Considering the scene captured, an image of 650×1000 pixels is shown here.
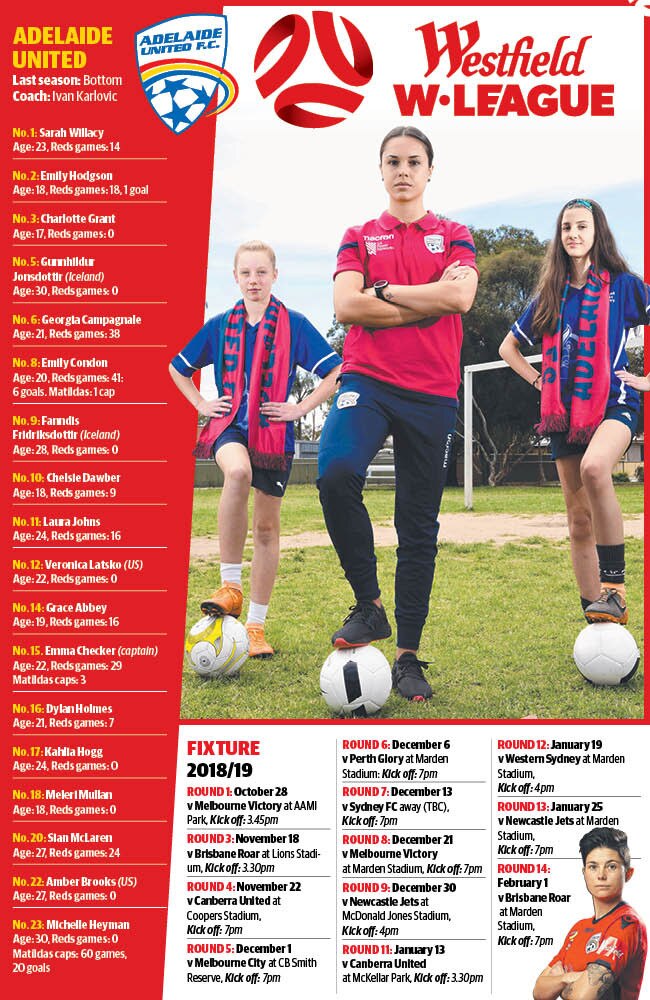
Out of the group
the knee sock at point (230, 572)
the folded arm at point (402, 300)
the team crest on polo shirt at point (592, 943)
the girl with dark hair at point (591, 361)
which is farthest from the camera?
the knee sock at point (230, 572)

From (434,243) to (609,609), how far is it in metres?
2.32

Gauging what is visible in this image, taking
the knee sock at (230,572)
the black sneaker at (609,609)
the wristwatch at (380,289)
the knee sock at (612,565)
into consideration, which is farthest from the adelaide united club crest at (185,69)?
the black sneaker at (609,609)

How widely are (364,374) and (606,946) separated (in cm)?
296

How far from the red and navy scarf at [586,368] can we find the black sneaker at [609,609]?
36.5 inches

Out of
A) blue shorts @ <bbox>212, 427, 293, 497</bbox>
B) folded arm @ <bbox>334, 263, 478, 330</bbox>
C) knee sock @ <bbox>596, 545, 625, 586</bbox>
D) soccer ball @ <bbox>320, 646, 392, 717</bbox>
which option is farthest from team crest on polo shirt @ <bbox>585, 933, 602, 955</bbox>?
folded arm @ <bbox>334, 263, 478, 330</bbox>

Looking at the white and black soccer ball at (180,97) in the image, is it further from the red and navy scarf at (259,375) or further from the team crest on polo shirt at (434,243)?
the team crest on polo shirt at (434,243)

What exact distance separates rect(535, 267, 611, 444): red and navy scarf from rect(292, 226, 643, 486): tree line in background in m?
0.26

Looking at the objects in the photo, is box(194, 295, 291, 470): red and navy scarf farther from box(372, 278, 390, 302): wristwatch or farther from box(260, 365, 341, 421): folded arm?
box(372, 278, 390, 302): wristwatch

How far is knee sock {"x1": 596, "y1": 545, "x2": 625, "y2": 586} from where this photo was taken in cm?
500

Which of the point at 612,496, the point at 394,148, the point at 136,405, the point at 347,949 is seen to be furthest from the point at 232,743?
the point at 394,148

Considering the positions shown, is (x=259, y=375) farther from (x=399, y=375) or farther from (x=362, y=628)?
(x=362, y=628)

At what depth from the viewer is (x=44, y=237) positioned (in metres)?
4.34

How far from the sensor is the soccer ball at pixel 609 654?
4.76 m

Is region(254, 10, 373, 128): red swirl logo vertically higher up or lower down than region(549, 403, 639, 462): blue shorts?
higher up
